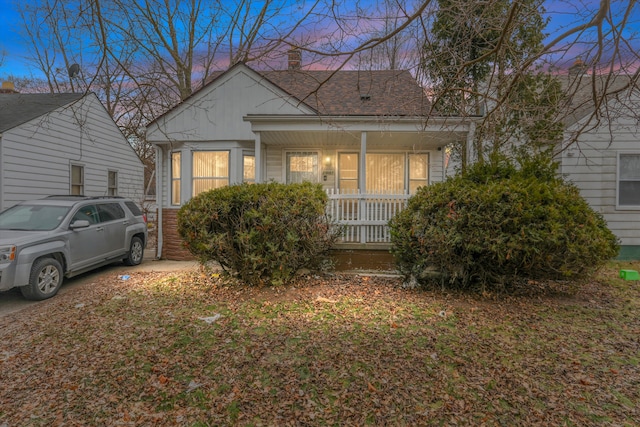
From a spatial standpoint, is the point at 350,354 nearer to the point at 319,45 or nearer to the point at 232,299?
the point at 232,299

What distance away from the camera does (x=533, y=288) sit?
5125 mm

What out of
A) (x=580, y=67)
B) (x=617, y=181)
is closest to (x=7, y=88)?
(x=580, y=67)

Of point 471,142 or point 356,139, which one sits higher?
point 356,139

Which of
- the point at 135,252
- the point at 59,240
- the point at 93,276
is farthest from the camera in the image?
the point at 135,252

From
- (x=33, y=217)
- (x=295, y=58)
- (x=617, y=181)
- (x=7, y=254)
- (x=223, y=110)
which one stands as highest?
(x=295, y=58)

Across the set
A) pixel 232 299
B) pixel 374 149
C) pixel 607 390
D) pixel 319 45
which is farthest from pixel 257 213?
pixel 374 149

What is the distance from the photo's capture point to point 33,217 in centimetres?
596

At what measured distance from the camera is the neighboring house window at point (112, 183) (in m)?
12.8

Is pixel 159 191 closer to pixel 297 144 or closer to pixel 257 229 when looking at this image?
pixel 297 144

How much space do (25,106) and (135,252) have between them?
7204 millimetres

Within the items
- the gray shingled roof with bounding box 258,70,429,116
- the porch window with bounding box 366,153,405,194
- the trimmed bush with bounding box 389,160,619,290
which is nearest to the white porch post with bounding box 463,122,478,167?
the gray shingled roof with bounding box 258,70,429,116

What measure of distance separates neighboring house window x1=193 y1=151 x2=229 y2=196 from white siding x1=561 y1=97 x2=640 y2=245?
28.4ft

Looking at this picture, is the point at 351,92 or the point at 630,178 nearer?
the point at 630,178

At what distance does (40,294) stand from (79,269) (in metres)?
0.90
